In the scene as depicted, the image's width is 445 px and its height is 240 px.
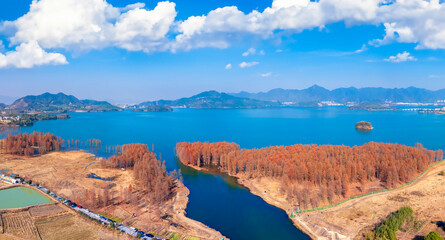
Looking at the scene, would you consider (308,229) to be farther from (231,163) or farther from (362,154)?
(362,154)

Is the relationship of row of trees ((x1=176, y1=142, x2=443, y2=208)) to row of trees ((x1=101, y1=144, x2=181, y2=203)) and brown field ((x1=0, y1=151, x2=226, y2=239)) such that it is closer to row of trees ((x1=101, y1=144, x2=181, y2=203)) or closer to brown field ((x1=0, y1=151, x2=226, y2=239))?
row of trees ((x1=101, y1=144, x2=181, y2=203))

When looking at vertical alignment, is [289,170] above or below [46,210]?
above

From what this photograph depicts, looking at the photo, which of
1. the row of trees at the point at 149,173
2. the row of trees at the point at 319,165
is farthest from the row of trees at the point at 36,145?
the row of trees at the point at 319,165

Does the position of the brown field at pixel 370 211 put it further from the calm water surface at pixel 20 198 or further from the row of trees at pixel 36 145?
the row of trees at pixel 36 145

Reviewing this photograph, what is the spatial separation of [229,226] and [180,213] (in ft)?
17.3

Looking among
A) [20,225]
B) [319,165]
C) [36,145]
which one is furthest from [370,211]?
[36,145]

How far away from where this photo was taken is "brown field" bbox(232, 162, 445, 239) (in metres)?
22.7

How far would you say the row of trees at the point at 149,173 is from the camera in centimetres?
2989

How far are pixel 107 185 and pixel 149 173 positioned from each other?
5.34 meters

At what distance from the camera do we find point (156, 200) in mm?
28766

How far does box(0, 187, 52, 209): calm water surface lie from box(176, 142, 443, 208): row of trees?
21.4m

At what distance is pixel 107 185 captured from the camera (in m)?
33.2

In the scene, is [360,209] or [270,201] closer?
[360,209]

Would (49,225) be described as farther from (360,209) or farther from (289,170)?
(360,209)
